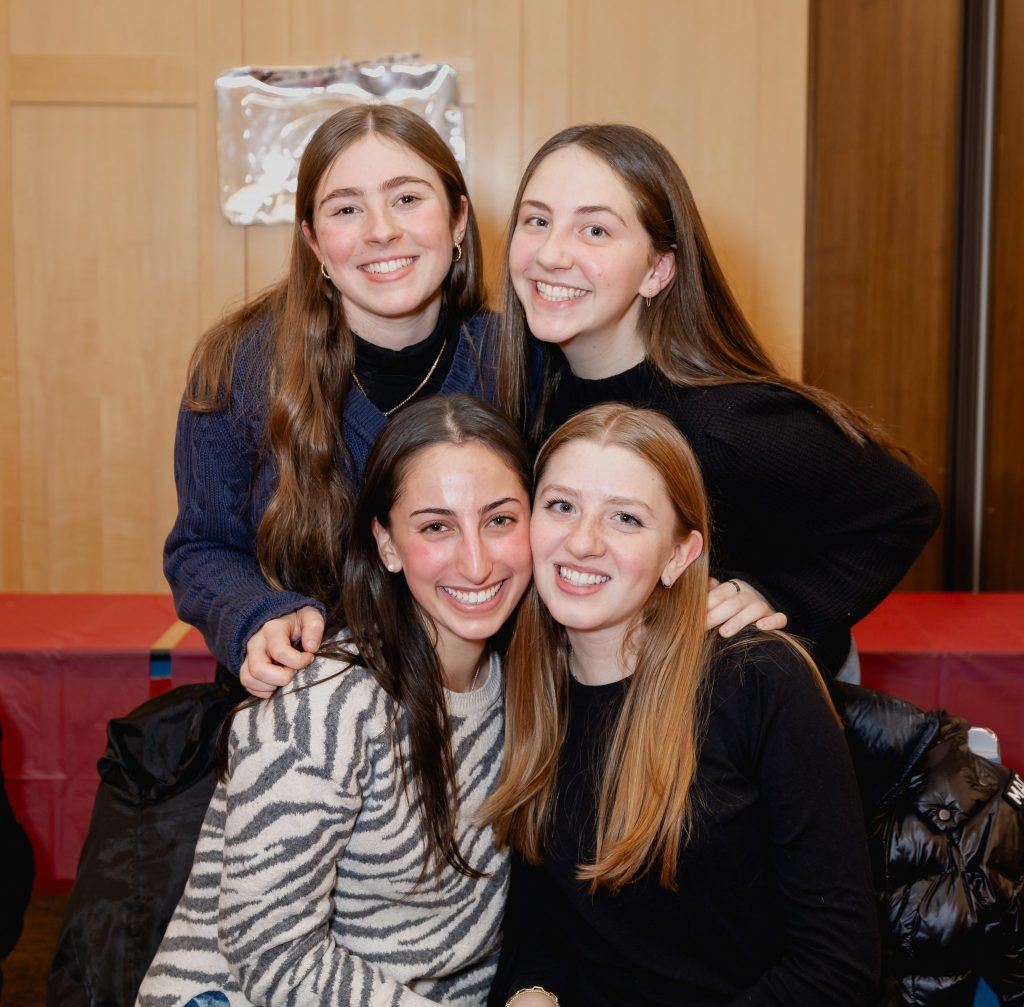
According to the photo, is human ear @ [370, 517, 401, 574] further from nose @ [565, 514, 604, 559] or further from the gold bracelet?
the gold bracelet

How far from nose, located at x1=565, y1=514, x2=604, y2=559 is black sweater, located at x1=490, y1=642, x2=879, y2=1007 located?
7.6 inches

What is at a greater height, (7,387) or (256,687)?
(7,387)

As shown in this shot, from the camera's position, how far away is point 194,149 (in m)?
3.16

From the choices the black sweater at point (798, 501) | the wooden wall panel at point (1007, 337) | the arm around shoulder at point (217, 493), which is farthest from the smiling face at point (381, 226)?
the wooden wall panel at point (1007, 337)

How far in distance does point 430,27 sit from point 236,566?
6.21ft

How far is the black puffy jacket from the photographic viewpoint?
1.41 meters

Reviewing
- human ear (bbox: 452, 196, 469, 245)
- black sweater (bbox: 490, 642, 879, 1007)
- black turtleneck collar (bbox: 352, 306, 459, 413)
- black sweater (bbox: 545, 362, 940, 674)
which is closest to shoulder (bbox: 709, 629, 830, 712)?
black sweater (bbox: 490, 642, 879, 1007)

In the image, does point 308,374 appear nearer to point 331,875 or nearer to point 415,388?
point 415,388

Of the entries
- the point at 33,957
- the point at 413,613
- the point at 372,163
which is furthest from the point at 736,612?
the point at 33,957

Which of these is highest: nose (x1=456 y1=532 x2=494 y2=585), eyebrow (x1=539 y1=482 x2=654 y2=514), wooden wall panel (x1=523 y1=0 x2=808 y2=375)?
wooden wall panel (x1=523 y1=0 x2=808 y2=375)

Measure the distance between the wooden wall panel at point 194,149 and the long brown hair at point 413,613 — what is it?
1.78 meters

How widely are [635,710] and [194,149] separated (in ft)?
7.53

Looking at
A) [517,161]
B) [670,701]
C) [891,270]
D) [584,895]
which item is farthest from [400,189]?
[891,270]

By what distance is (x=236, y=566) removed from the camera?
1793 millimetres
